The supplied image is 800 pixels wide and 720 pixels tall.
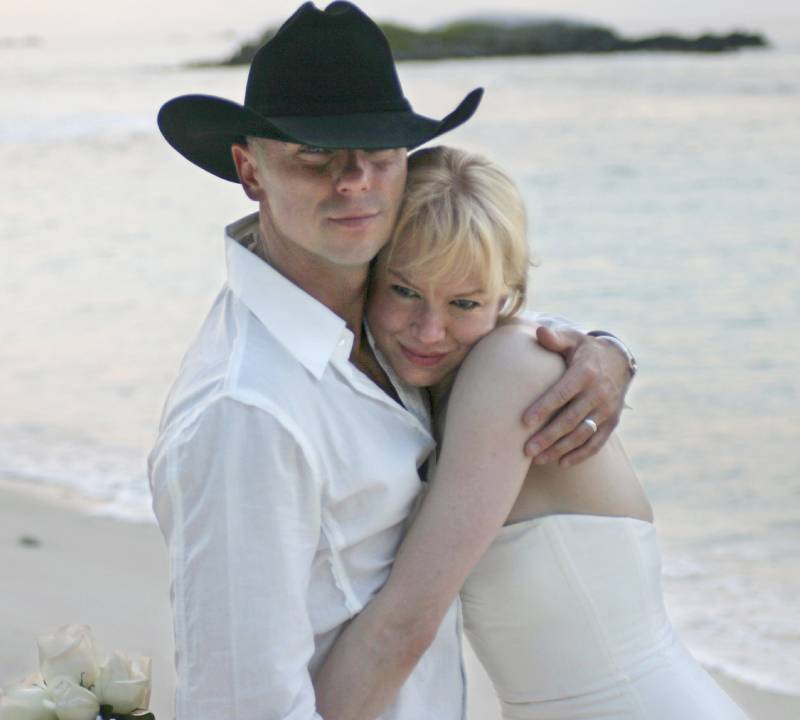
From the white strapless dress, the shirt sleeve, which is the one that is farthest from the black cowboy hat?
the white strapless dress

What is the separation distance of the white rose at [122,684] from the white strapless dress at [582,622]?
634mm

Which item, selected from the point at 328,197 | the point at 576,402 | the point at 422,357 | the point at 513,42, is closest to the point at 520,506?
the point at 576,402

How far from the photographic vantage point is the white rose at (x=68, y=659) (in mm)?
2010

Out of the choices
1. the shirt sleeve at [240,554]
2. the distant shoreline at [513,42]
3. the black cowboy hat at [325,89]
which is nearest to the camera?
the shirt sleeve at [240,554]

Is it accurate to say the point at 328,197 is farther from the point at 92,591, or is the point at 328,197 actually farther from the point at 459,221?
the point at 92,591

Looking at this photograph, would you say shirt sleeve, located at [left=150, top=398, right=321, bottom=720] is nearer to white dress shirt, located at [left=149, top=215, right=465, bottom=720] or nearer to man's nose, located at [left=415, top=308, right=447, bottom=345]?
white dress shirt, located at [left=149, top=215, right=465, bottom=720]

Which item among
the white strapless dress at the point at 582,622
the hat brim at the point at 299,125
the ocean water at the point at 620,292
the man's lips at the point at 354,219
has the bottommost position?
the ocean water at the point at 620,292

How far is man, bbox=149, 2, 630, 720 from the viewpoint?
6.30ft

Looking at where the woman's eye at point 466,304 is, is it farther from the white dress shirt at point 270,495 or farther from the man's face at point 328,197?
the white dress shirt at point 270,495

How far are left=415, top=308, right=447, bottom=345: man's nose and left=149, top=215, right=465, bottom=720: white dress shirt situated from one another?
0.21 metres

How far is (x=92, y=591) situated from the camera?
505cm

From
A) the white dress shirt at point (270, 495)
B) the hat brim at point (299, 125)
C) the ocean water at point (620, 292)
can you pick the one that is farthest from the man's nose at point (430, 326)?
the ocean water at point (620, 292)

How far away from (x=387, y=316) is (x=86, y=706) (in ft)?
2.82

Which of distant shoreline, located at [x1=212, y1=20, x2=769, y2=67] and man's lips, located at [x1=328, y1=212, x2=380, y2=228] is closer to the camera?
man's lips, located at [x1=328, y1=212, x2=380, y2=228]
